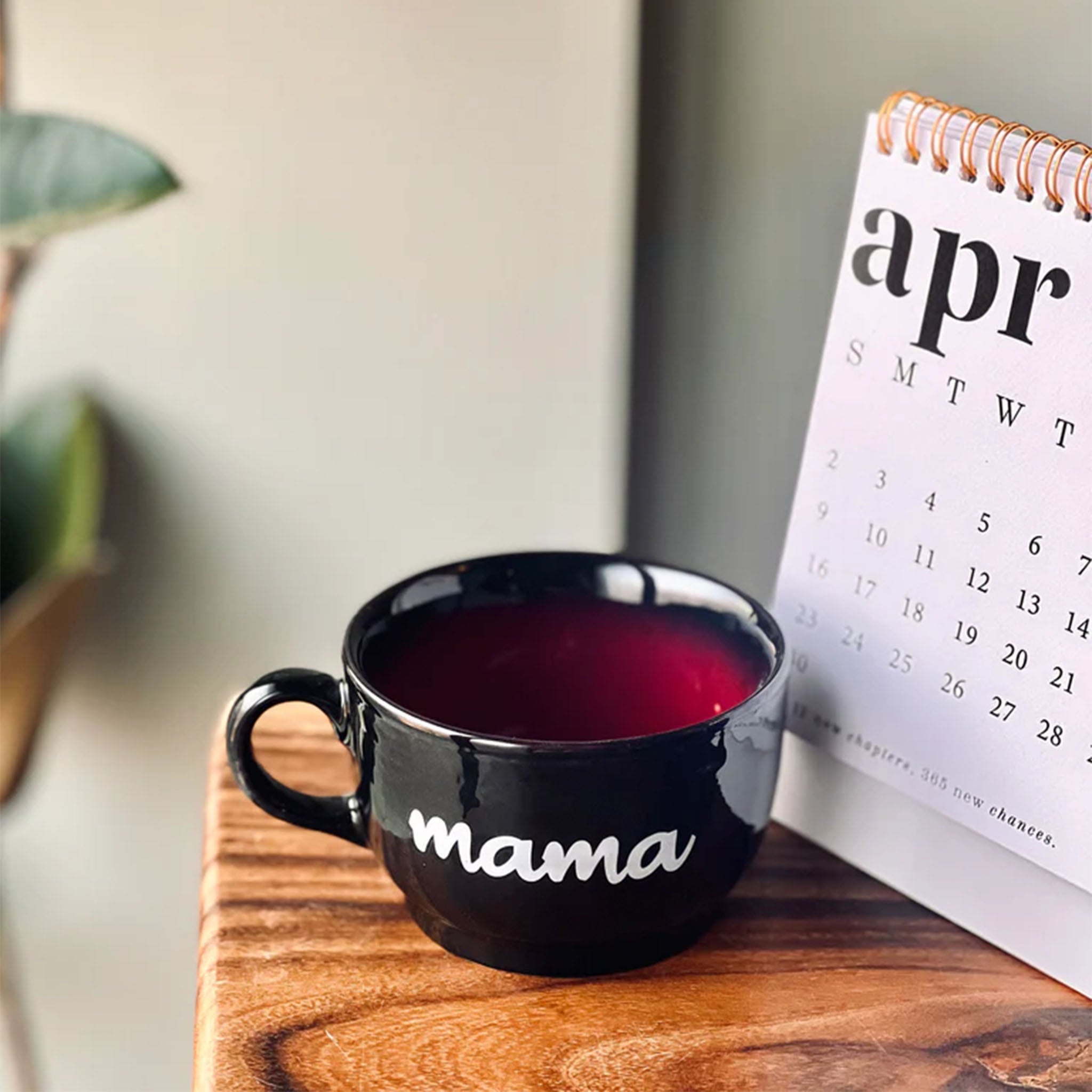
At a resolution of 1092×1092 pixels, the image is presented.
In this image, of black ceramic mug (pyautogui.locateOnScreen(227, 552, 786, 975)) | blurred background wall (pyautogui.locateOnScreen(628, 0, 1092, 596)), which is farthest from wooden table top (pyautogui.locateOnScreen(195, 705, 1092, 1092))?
blurred background wall (pyautogui.locateOnScreen(628, 0, 1092, 596))

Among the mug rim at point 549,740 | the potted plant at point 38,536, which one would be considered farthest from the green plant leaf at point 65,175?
the mug rim at point 549,740

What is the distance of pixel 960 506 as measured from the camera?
0.36 metres

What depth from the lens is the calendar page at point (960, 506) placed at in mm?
337

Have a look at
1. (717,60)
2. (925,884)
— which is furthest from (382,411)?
(925,884)

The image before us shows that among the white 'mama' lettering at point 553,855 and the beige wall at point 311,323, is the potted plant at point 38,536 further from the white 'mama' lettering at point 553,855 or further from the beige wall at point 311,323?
the white 'mama' lettering at point 553,855

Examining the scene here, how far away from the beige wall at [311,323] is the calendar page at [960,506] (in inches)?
6.8

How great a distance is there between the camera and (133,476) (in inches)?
24.2

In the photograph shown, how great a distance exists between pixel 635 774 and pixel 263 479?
323mm

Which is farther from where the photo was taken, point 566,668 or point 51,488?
point 51,488

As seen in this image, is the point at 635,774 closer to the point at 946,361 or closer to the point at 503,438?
the point at 946,361

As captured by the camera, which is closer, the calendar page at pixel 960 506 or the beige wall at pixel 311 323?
the calendar page at pixel 960 506

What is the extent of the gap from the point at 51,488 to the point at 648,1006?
39cm

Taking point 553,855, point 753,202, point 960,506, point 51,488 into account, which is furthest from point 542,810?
point 51,488

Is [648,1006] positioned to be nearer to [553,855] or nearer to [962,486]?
[553,855]
